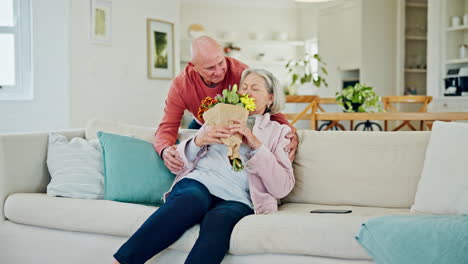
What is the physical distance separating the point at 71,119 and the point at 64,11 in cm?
99

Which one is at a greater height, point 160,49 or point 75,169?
point 160,49

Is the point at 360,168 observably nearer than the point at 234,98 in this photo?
No

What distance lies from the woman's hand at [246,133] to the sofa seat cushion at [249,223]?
31 centimetres

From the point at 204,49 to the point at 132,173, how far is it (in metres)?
0.70

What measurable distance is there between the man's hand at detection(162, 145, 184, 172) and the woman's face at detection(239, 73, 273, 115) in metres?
0.41

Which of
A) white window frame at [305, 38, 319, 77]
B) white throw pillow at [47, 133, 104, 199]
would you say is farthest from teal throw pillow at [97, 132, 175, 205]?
white window frame at [305, 38, 319, 77]

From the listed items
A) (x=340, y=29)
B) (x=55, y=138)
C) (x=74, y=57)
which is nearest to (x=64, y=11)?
(x=74, y=57)

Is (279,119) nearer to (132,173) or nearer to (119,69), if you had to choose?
(132,173)

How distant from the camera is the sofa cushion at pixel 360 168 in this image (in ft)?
8.77

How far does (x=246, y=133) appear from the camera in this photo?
95.8 inches

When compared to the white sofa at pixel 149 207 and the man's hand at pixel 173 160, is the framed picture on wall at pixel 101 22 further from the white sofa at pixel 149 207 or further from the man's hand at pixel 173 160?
the man's hand at pixel 173 160

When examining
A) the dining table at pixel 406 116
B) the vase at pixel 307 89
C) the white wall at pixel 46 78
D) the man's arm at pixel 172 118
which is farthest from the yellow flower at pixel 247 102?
the vase at pixel 307 89

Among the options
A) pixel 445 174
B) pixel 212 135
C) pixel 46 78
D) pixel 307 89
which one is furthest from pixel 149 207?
pixel 307 89

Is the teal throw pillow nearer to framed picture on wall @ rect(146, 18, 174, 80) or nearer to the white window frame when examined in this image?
framed picture on wall @ rect(146, 18, 174, 80)
